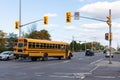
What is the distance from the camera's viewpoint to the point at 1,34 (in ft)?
331

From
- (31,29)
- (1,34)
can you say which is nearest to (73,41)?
(31,29)

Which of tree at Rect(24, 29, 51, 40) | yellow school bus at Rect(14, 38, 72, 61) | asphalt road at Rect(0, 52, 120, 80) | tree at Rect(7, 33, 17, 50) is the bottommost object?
asphalt road at Rect(0, 52, 120, 80)

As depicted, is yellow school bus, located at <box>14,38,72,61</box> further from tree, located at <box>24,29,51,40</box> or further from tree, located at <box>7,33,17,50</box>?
tree, located at <box>24,29,51,40</box>

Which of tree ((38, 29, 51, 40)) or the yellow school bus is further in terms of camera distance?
tree ((38, 29, 51, 40))

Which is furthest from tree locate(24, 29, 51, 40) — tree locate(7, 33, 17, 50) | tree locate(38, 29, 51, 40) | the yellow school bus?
the yellow school bus

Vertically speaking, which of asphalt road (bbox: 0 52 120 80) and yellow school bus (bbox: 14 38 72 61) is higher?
yellow school bus (bbox: 14 38 72 61)

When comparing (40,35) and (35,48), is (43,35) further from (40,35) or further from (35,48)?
(35,48)

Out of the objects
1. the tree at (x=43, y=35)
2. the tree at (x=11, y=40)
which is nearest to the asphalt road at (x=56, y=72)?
the tree at (x=11, y=40)

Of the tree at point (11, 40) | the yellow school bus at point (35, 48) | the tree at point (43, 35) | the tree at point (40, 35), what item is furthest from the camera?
the tree at point (43, 35)

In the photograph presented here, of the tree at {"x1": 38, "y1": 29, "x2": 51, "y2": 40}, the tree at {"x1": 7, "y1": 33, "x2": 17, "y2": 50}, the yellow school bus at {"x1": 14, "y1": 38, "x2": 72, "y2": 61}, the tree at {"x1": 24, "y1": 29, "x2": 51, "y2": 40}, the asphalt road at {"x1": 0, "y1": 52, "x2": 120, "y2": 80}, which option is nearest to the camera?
the asphalt road at {"x1": 0, "y1": 52, "x2": 120, "y2": 80}

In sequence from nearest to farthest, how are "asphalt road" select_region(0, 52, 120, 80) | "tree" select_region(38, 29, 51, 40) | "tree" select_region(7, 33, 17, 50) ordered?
1. "asphalt road" select_region(0, 52, 120, 80)
2. "tree" select_region(7, 33, 17, 50)
3. "tree" select_region(38, 29, 51, 40)

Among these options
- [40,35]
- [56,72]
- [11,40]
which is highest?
[40,35]

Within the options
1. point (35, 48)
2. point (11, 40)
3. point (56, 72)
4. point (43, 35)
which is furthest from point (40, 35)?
point (56, 72)

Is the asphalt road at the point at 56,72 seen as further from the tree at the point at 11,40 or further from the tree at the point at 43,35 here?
the tree at the point at 43,35
